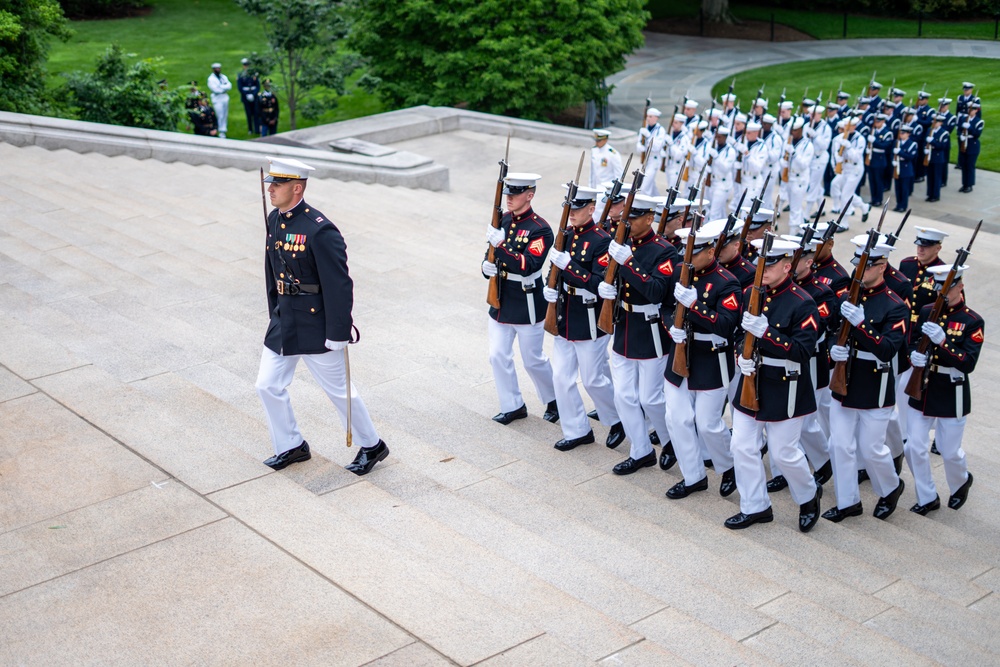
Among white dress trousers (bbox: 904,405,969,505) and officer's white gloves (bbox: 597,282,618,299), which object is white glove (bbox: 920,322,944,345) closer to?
white dress trousers (bbox: 904,405,969,505)

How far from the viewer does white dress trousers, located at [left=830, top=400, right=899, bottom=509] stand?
267 inches

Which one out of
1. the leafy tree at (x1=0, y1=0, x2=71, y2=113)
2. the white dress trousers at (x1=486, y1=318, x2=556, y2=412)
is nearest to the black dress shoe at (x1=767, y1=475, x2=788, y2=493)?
the white dress trousers at (x1=486, y1=318, x2=556, y2=412)

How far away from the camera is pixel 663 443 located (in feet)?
24.7

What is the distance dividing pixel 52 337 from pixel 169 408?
196 centimetres

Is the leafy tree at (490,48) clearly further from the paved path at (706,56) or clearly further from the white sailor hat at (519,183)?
the white sailor hat at (519,183)

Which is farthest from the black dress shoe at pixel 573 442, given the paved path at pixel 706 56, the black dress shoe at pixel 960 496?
the paved path at pixel 706 56

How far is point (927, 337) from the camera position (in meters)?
6.91

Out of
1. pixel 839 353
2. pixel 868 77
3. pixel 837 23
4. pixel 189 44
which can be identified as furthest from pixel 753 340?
pixel 837 23

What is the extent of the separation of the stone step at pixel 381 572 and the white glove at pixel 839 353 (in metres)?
2.88

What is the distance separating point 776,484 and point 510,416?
1865mm

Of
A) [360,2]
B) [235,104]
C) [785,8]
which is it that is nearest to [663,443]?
[360,2]

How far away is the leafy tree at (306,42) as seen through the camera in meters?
18.6

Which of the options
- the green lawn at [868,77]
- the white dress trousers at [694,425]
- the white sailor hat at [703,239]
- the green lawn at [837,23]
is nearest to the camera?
the white sailor hat at [703,239]

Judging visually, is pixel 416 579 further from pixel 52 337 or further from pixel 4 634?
pixel 52 337
